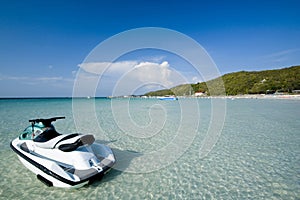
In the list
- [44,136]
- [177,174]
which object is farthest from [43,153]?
[177,174]

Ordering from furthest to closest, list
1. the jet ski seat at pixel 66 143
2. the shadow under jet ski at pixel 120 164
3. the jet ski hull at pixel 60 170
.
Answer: the shadow under jet ski at pixel 120 164 < the jet ski seat at pixel 66 143 < the jet ski hull at pixel 60 170

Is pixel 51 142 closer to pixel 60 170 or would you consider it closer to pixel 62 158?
pixel 62 158

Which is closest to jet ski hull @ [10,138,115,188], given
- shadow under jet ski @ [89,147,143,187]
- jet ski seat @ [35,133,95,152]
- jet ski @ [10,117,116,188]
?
jet ski @ [10,117,116,188]

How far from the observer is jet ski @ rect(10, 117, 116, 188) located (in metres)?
3.61

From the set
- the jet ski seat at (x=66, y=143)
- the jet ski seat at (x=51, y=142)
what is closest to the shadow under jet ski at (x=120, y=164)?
the jet ski seat at (x=66, y=143)

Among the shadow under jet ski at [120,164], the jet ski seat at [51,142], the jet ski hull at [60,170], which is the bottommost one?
the shadow under jet ski at [120,164]

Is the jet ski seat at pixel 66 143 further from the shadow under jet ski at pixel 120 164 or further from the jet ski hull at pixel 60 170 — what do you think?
the shadow under jet ski at pixel 120 164

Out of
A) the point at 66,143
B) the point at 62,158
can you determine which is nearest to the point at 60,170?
the point at 62,158

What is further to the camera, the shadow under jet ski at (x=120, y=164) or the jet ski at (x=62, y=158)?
the shadow under jet ski at (x=120, y=164)

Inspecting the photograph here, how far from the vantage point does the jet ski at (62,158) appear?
3607 mm

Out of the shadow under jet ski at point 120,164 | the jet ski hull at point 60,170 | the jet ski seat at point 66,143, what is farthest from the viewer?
the shadow under jet ski at point 120,164

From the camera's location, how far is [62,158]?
4078 mm

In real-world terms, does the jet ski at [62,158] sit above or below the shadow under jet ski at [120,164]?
above

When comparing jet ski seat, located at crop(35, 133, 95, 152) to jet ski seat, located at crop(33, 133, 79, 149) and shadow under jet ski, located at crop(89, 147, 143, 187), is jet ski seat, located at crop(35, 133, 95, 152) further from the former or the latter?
shadow under jet ski, located at crop(89, 147, 143, 187)
